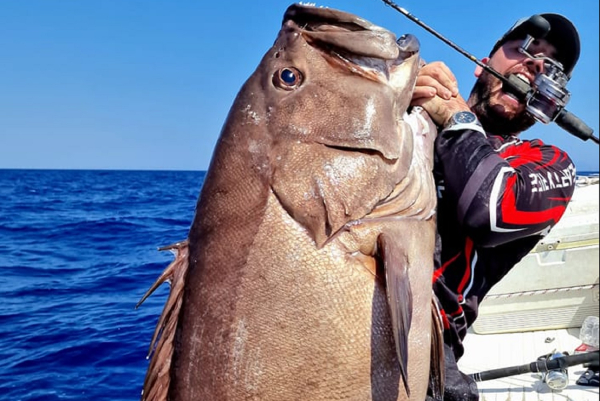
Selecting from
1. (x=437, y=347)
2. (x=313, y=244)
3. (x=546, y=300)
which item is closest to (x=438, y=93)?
(x=313, y=244)

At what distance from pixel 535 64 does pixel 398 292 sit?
1390 mm

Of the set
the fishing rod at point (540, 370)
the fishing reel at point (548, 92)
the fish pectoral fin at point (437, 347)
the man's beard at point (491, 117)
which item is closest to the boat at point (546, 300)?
the fishing rod at point (540, 370)

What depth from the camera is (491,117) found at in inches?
98.7

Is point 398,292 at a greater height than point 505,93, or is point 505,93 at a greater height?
point 505,93

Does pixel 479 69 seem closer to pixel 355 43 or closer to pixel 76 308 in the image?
pixel 355 43

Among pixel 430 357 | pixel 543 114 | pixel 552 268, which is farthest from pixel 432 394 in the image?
pixel 552 268

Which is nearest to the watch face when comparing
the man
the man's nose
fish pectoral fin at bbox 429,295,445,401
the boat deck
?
the man

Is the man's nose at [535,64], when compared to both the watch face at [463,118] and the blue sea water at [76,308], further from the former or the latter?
the blue sea water at [76,308]

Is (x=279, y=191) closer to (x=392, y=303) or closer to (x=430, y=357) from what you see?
(x=392, y=303)

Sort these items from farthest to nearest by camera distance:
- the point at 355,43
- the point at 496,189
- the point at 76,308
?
the point at 76,308 < the point at 496,189 < the point at 355,43

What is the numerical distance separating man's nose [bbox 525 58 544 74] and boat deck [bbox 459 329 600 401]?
2364mm

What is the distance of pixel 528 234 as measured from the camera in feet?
6.66

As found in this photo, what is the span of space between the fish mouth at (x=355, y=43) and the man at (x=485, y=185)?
0.72 feet

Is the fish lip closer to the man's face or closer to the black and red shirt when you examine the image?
the black and red shirt
